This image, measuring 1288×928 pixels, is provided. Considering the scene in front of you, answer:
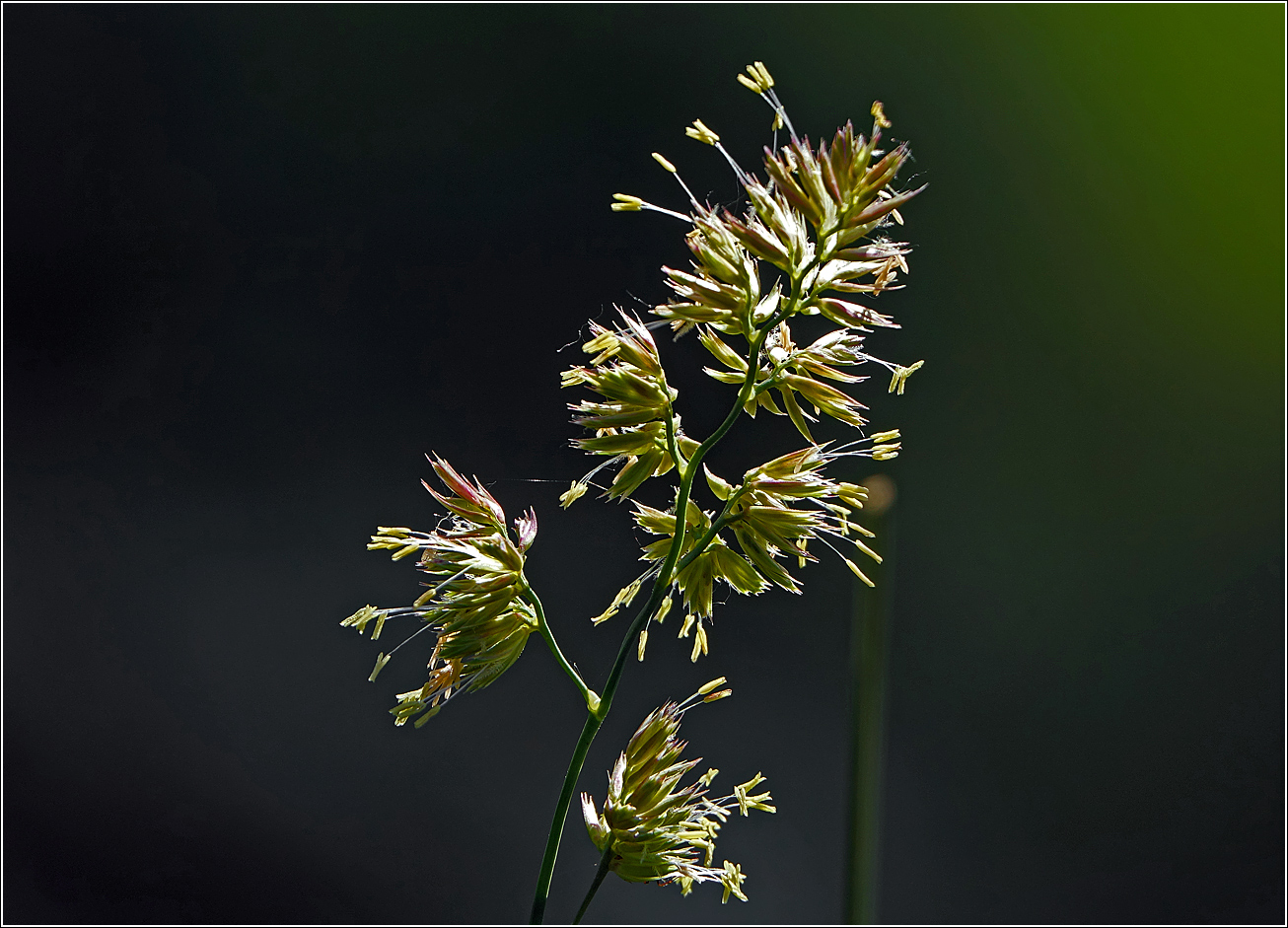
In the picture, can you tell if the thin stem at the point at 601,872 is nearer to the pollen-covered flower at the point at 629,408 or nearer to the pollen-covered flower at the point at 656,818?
the pollen-covered flower at the point at 656,818

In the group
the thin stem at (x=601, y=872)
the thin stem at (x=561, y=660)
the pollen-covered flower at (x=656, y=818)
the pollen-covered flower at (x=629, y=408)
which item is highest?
the pollen-covered flower at (x=629, y=408)

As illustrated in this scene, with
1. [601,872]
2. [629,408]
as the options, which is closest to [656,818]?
[601,872]

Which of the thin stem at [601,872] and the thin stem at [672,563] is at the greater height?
the thin stem at [672,563]

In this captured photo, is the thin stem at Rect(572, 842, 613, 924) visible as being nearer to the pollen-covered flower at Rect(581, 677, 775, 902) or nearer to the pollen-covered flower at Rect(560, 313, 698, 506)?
the pollen-covered flower at Rect(581, 677, 775, 902)

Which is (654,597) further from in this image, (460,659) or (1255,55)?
(1255,55)

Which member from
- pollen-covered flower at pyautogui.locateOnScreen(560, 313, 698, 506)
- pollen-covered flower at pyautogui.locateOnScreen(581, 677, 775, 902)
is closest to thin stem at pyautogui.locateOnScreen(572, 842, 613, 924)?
pollen-covered flower at pyautogui.locateOnScreen(581, 677, 775, 902)

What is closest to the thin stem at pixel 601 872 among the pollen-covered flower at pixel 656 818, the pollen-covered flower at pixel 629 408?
the pollen-covered flower at pixel 656 818

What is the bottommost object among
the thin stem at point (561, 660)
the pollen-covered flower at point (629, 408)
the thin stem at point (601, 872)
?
the thin stem at point (601, 872)
